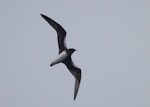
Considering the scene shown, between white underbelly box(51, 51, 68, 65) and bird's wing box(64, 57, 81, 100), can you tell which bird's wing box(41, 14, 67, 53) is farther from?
bird's wing box(64, 57, 81, 100)

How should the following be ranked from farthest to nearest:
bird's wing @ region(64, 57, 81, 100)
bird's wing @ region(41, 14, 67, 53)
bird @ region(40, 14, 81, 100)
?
bird's wing @ region(64, 57, 81, 100), bird's wing @ region(41, 14, 67, 53), bird @ region(40, 14, 81, 100)

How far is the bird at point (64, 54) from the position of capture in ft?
83.4

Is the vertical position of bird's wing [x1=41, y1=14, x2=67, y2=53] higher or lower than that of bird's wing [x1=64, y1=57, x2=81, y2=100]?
higher

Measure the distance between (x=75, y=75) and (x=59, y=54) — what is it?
9.60 ft

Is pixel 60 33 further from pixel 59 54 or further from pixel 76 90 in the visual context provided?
pixel 76 90

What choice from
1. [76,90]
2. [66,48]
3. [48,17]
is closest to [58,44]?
[66,48]

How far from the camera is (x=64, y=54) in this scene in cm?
2583

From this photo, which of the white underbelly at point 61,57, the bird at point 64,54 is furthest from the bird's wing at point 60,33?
the white underbelly at point 61,57

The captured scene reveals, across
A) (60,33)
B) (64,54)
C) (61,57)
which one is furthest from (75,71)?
(60,33)

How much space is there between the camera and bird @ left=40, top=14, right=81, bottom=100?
83.4ft

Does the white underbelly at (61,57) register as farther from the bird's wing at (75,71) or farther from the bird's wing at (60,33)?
the bird's wing at (75,71)

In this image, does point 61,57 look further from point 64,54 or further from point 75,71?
point 75,71

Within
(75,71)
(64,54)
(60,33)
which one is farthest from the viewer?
(75,71)

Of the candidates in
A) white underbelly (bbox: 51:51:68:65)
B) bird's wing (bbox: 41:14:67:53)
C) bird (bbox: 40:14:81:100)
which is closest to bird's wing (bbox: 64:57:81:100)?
bird (bbox: 40:14:81:100)
